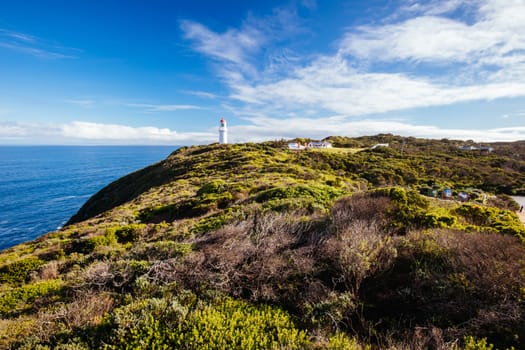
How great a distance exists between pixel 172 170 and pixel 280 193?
2813 cm

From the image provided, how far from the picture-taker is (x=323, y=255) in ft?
17.1

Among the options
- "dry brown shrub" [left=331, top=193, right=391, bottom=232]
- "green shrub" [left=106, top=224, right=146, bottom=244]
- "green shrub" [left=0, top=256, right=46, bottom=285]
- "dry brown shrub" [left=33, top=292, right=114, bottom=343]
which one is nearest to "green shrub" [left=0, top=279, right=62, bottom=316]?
"dry brown shrub" [left=33, top=292, right=114, bottom=343]

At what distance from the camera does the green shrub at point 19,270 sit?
7.93m

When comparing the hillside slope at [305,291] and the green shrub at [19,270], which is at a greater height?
the hillside slope at [305,291]

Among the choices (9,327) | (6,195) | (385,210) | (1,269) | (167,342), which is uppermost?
(385,210)

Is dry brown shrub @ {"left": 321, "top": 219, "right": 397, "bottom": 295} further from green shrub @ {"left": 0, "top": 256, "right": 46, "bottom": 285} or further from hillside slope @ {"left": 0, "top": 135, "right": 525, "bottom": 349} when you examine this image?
green shrub @ {"left": 0, "top": 256, "right": 46, "bottom": 285}

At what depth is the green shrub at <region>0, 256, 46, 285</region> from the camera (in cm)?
793

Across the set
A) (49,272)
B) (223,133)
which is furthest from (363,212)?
(223,133)

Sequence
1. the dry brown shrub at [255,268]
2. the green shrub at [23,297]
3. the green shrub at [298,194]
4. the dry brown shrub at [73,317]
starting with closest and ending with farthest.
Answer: the dry brown shrub at [73,317] < the dry brown shrub at [255,268] < the green shrub at [23,297] < the green shrub at [298,194]

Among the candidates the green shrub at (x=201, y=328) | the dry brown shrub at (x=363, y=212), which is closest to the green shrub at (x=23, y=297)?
the green shrub at (x=201, y=328)

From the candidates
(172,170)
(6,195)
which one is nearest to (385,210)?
(172,170)

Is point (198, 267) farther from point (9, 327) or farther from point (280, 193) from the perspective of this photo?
point (280, 193)

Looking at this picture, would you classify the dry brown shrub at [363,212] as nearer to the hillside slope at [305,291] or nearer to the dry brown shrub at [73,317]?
the hillside slope at [305,291]

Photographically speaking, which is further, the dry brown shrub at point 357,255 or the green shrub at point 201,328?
the dry brown shrub at point 357,255
